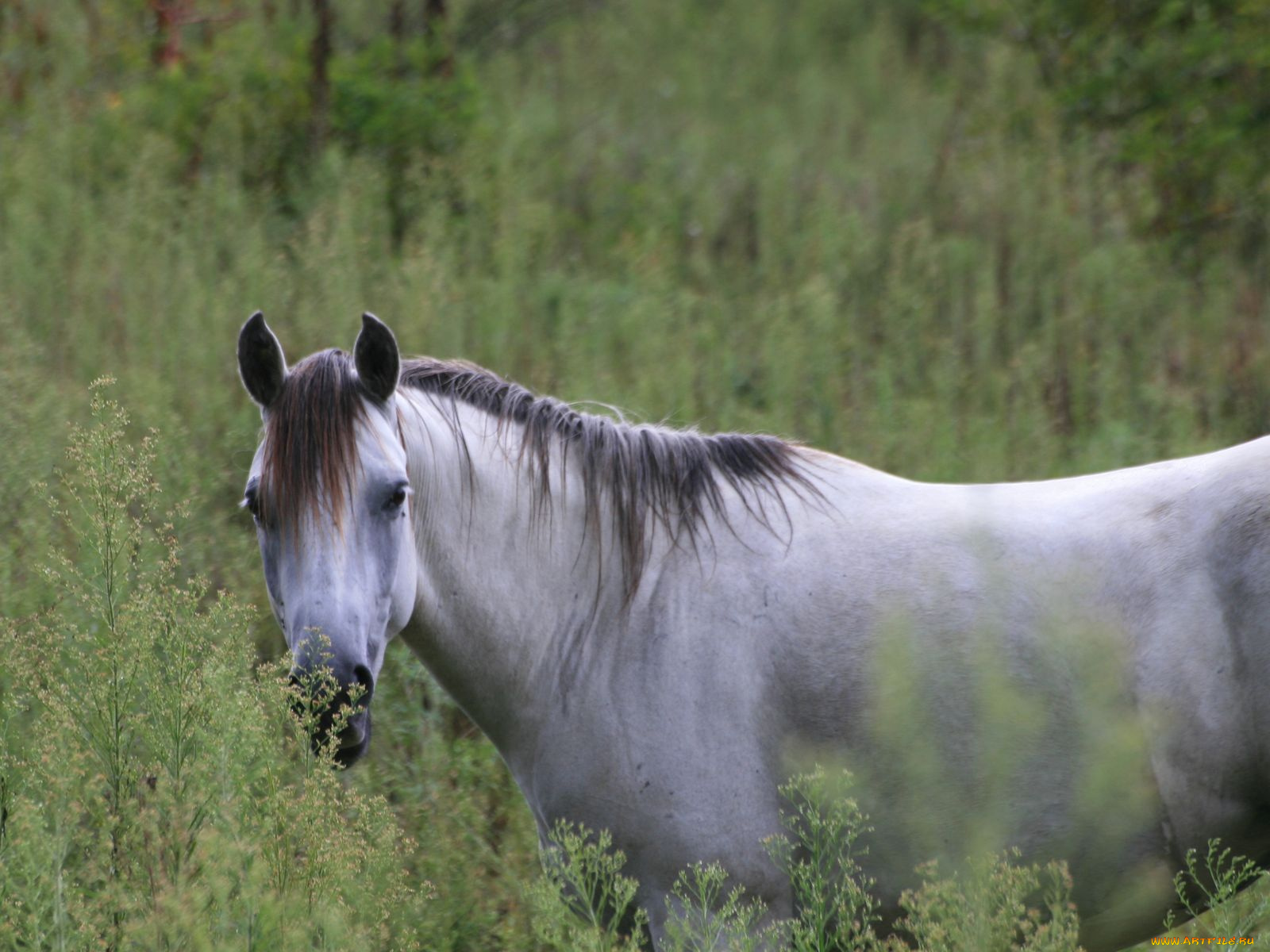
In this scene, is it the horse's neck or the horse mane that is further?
the horse mane

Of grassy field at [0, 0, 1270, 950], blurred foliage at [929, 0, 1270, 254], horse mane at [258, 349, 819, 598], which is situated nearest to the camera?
grassy field at [0, 0, 1270, 950]

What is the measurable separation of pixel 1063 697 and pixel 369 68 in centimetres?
656

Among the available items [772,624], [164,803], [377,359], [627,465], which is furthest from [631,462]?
[164,803]

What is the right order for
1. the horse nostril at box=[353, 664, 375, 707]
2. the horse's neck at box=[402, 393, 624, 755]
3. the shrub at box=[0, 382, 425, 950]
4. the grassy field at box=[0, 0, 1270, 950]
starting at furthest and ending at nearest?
the horse's neck at box=[402, 393, 624, 755], the grassy field at box=[0, 0, 1270, 950], the horse nostril at box=[353, 664, 375, 707], the shrub at box=[0, 382, 425, 950]

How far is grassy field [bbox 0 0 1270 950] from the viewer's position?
8.29 feet

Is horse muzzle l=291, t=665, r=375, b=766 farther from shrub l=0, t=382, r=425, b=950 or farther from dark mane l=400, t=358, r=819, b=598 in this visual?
dark mane l=400, t=358, r=819, b=598

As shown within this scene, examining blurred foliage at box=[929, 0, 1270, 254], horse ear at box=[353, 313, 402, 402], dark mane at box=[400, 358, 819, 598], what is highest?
blurred foliage at box=[929, 0, 1270, 254]

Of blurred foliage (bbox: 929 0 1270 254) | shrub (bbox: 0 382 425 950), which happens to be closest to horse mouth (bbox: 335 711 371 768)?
shrub (bbox: 0 382 425 950)

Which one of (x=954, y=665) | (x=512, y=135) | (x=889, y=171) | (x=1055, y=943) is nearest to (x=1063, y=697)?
(x=954, y=665)

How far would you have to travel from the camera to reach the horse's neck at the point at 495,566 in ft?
9.29

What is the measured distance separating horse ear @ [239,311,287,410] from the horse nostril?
661mm

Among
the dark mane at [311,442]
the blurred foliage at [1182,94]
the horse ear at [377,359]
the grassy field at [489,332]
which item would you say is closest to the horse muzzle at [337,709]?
the grassy field at [489,332]

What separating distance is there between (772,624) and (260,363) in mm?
1333

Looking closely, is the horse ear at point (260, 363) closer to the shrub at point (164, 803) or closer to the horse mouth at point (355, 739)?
the shrub at point (164, 803)
